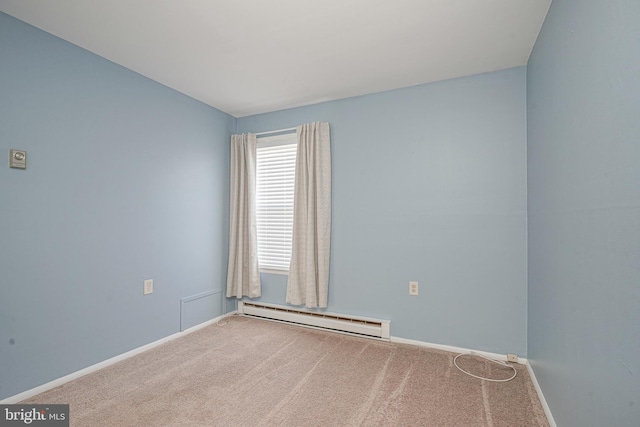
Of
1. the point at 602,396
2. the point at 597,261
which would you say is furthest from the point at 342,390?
the point at 597,261

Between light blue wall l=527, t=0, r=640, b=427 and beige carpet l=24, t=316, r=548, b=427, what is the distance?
425 millimetres

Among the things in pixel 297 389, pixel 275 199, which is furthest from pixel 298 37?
pixel 297 389

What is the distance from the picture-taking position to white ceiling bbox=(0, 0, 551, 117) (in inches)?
68.6

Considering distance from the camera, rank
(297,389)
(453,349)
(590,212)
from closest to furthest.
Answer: (590,212) → (297,389) → (453,349)

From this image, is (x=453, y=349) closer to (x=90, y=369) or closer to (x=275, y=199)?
(x=275, y=199)

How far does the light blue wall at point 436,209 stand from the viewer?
93.6 inches

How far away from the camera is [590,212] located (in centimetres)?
119

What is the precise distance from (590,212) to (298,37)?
1.97m

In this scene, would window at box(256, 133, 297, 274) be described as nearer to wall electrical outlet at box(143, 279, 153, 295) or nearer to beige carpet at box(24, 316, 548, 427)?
beige carpet at box(24, 316, 548, 427)

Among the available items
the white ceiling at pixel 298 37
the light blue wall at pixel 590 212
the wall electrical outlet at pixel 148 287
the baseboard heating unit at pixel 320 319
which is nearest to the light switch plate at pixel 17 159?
the white ceiling at pixel 298 37

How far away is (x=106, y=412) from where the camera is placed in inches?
68.2

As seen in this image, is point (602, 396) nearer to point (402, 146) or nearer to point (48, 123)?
point (402, 146)

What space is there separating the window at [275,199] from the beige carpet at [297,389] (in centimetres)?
104

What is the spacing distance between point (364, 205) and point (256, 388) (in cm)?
184
